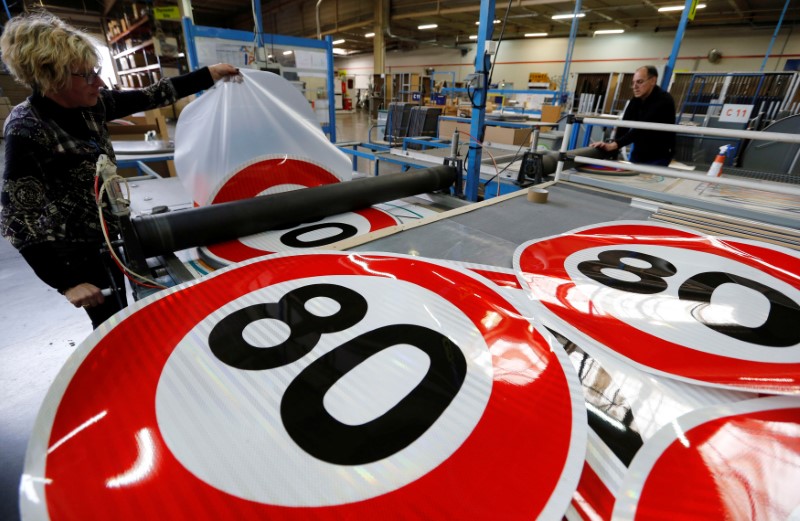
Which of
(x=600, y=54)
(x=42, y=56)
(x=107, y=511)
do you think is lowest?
(x=107, y=511)

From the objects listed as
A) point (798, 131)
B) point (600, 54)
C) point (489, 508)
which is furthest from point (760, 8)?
point (489, 508)

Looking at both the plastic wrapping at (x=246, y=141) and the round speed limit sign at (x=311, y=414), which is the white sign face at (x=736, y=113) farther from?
the round speed limit sign at (x=311, y=414)

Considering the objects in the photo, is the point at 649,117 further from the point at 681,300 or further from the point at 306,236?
the point at 306,236

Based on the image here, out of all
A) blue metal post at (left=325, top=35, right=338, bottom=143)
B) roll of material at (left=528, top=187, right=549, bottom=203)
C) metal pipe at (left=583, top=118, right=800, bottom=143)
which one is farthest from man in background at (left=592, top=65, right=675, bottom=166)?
blue metal post at (left=325, top=35, right=338, bottom=143)

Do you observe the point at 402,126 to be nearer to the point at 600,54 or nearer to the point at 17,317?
the point at 17,317

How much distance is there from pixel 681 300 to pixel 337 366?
103 cm

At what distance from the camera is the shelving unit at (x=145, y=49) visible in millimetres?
7846

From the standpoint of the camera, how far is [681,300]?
Answer: 3.55 ft

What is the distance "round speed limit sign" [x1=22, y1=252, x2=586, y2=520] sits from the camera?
0.55m

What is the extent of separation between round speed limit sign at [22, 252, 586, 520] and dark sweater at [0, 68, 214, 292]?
36 cm

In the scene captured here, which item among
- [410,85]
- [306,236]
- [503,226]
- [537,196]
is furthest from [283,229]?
[410,85]

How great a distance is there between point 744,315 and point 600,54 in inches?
603

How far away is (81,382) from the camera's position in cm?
74

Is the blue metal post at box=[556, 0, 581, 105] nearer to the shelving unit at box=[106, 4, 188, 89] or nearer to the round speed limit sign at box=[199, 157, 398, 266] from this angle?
the round speed limit sign at box=[199, 157, 398, 266]
